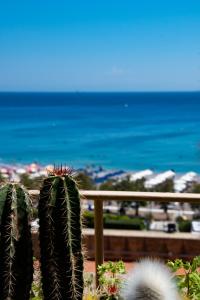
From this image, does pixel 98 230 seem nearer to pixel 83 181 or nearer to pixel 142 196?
pixel 142 196

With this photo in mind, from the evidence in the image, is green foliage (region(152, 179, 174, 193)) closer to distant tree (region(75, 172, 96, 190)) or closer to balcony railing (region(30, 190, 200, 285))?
distant tree (region(75, 172, 96, 190))

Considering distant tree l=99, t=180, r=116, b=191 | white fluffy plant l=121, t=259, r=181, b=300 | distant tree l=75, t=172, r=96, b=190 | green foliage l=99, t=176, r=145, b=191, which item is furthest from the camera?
distant tree l=99, t=180, r=116, b=191

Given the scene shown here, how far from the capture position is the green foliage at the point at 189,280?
8.16 ft

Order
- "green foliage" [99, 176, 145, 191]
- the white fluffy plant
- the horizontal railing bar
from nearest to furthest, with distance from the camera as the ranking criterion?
the white fluffy plant → the horizontal railing bar → "green foliage" [99, 176, 145, 191]

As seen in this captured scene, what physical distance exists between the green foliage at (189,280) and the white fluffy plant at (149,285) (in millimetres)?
256

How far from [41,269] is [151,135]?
51.9m

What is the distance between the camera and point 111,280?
8.54 feet

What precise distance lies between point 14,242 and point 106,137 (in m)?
52.2

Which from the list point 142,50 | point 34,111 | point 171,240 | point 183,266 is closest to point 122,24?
point 142,50

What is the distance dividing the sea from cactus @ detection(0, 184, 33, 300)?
1403 inches

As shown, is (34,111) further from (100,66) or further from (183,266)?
(183,266)

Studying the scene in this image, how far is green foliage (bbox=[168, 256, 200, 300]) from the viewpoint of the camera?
2.49 metres

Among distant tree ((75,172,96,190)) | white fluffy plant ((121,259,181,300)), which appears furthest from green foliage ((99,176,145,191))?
white fluffy plant ((121,259,181,300))

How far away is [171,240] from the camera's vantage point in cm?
796
